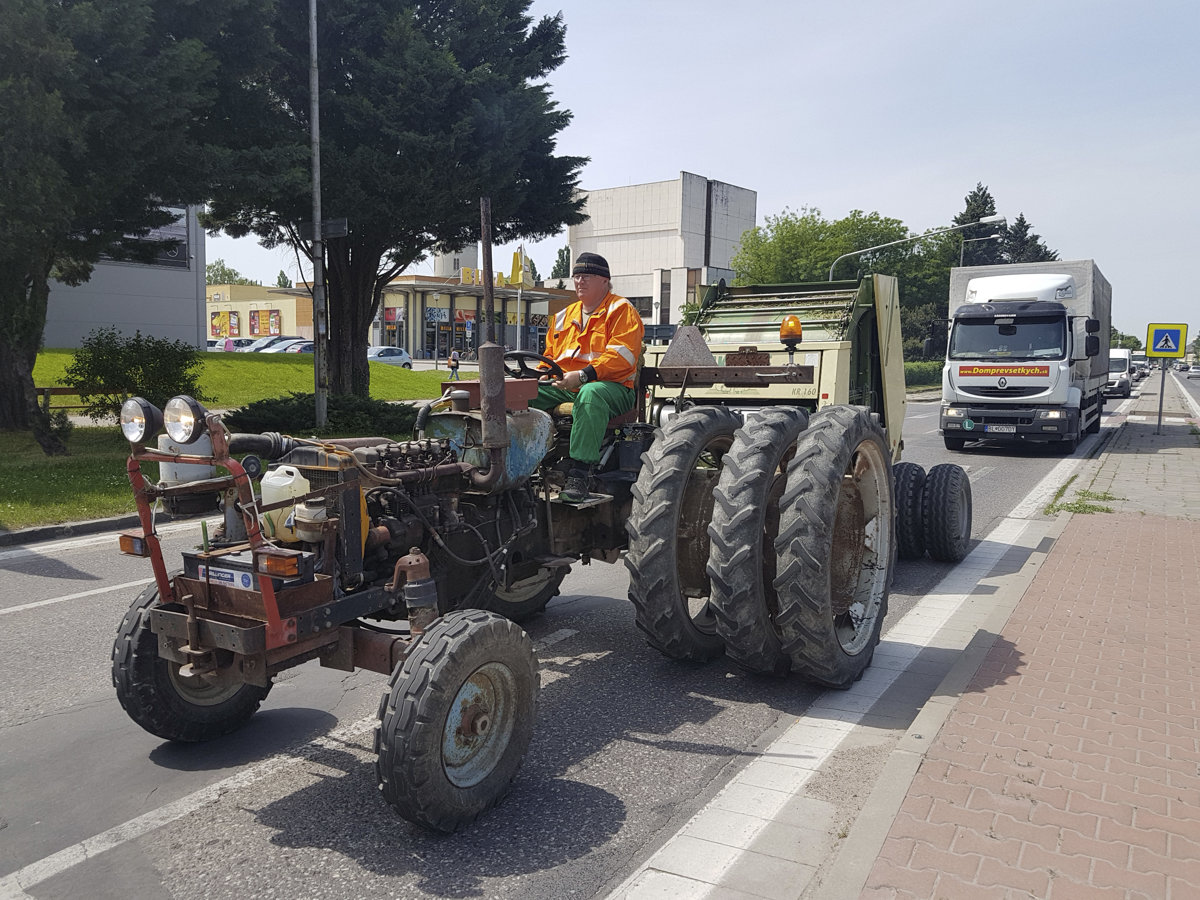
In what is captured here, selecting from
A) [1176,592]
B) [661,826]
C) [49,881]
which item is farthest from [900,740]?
[1176,592]

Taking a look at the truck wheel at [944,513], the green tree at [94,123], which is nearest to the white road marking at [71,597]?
the green tree at [94,123]

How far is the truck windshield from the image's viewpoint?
17.7 metres

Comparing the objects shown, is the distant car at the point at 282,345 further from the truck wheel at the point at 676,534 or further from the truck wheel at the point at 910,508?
the truck wheel at the point at 676,534

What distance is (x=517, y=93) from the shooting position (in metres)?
17.3

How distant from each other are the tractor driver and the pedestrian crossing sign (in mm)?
20026

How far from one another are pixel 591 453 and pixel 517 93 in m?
13.9

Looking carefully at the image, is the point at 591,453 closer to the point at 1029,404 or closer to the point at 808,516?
the point at 808,516

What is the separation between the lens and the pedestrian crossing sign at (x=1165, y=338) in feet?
69.4

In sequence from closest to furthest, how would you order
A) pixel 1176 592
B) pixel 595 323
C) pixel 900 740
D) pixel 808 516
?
pixel 900 740 < pixel 808 516 < pixel 595 323 < pixel 1176 592

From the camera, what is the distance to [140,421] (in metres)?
3.17

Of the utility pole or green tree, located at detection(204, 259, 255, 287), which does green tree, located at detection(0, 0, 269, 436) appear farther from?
green tree, located at detection(204, 259, 255, 287)

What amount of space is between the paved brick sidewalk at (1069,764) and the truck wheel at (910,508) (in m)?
1.19

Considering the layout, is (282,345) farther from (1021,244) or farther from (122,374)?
(1021,244)

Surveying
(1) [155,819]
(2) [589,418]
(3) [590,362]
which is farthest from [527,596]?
(1) [155,819]
